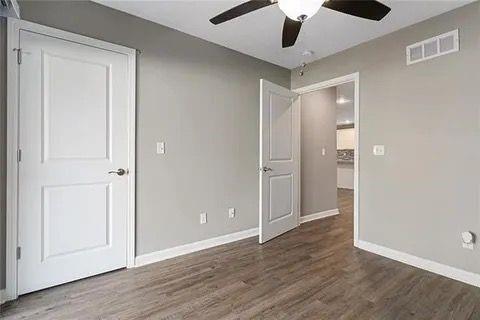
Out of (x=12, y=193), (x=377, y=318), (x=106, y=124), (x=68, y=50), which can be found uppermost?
(x=68, y=50)

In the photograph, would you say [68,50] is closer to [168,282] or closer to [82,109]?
[82,109]

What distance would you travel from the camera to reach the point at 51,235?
2086 mm

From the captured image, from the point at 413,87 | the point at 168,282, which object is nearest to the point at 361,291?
the point at 168,282

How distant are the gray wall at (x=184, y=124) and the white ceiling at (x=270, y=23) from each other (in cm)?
15

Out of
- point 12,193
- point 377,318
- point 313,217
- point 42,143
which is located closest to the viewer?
point 377,318

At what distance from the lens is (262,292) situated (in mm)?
2041

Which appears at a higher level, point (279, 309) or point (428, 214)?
point (428, 214)

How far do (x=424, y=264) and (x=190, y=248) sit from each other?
2.37m

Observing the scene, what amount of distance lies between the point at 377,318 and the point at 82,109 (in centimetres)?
276

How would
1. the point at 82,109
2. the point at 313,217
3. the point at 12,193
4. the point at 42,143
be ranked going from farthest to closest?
the point at 313,217, the point at 82,109, the point at 42,143, the point at 12,193

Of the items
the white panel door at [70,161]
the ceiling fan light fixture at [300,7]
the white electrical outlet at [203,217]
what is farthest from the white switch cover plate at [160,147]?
the ceiling fan light fixture at [300,7]

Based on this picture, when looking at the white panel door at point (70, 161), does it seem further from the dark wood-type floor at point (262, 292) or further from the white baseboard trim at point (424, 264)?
the white baseboard trim at point (424, 264)

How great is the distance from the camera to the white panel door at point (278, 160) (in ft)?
10.2

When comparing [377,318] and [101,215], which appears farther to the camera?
[101,215]
